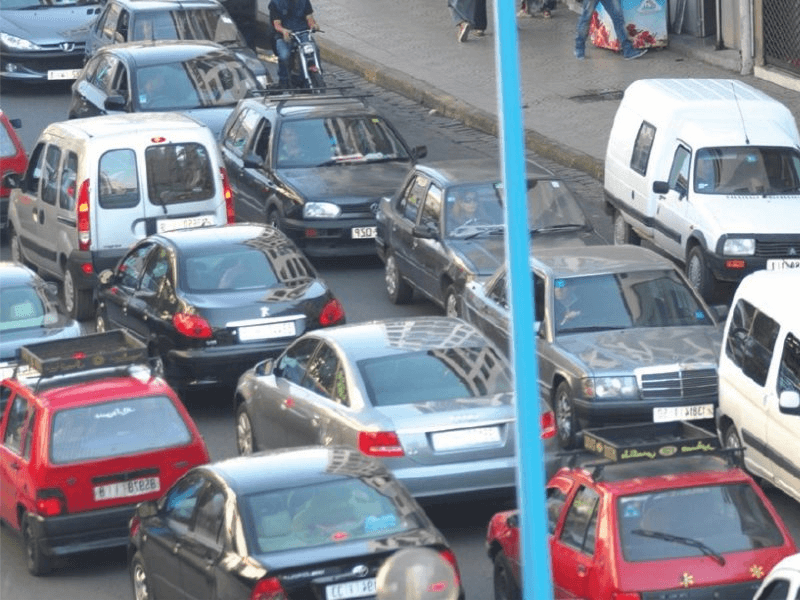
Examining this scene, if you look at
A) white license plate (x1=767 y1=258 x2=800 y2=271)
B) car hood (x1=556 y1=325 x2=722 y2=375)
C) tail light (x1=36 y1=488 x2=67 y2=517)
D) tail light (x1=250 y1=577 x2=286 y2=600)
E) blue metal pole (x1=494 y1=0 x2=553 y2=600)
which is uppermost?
blue metal pole (x1=494 y1=0 x2=553 y2=600)

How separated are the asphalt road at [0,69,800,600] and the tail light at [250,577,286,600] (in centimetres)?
234

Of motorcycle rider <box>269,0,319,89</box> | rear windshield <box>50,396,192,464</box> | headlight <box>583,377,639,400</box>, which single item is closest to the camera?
rear windshield <box>50,396,192,464</box>

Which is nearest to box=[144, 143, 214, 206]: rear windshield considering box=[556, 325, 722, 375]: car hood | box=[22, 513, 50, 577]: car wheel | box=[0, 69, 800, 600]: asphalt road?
Result: box=[0, 69, 800, 600]: asphalt road

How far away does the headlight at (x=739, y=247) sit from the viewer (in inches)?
755

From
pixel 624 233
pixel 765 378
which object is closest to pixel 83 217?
pixel 624 233

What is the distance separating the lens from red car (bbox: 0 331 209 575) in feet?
45.2

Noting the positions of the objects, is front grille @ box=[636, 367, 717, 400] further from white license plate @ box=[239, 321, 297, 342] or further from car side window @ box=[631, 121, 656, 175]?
car side window @ box=[631, 121, 656, 175]

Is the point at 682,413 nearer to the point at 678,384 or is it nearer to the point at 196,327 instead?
the point at 678,384

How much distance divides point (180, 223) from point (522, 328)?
14.3 m

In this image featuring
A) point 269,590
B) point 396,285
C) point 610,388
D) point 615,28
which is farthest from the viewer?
point 615,28

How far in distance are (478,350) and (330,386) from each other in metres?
1.07

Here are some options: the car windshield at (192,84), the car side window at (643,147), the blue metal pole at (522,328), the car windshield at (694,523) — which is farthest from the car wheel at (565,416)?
the car windshield at (192,84)

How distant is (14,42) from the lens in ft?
103

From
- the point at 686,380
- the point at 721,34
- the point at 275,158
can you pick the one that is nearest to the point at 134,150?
the point at 275,158
